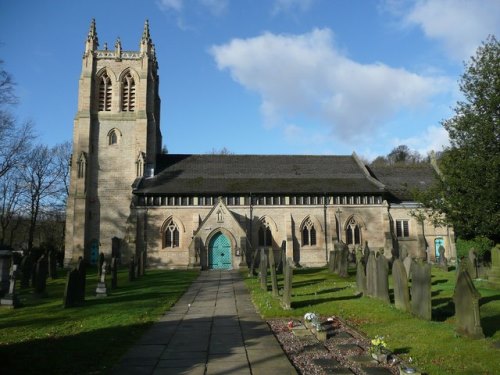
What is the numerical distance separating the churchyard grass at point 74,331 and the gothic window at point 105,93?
81.8 feet

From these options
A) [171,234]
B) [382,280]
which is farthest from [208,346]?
[171,234]

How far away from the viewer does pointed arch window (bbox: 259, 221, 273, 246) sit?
3459 cm

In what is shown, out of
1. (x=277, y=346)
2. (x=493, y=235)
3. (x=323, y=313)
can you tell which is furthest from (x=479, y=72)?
(x=277, y=346)

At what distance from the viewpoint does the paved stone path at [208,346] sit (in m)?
6.67

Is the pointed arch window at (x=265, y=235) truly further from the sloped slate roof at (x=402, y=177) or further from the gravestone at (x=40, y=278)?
the gravestone at (x=40, y=278)

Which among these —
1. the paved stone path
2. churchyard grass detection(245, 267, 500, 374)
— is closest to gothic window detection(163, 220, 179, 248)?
churchyard grass detection(245, 267, 500, 374)

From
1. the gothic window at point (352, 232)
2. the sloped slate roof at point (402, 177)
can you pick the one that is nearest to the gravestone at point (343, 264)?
the gothic window at point (352, 232)

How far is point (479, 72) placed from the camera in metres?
18.7

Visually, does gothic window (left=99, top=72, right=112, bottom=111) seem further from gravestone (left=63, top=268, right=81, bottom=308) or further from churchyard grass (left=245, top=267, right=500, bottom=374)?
churchyard grass (left=245, top=267, right=500, bottom=374)

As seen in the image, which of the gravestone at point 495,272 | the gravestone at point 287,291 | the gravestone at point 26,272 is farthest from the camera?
the gravestone at point 26,272

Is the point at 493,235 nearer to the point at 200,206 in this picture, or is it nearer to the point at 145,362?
the point at 145,362

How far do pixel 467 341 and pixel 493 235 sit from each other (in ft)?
37.9

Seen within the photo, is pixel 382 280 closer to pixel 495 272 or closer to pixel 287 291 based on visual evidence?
pixel 287 291

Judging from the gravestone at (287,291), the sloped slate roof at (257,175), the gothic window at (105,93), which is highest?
the gothic window at (105,93)
